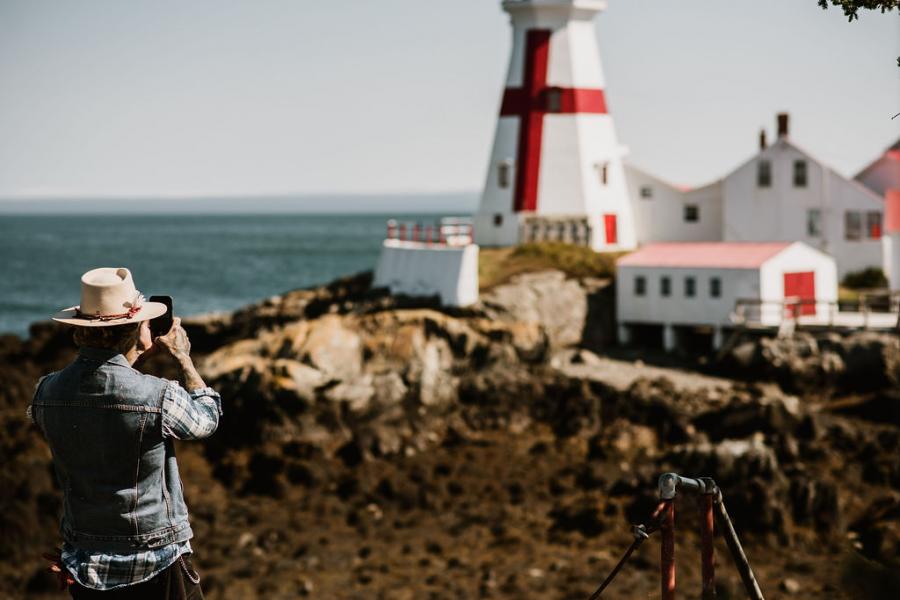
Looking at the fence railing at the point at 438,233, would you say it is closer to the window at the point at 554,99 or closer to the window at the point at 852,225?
the window at the point at 554,99

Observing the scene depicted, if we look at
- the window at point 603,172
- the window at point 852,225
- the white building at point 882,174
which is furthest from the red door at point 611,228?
the white building at point 882,174

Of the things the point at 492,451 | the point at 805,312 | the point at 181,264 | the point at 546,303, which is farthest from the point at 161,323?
the point at 181,264

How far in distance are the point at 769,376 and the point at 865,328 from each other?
8.87ft

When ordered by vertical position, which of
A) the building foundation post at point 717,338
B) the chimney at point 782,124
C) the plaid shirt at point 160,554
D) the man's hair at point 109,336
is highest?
the chimney at point 782,124

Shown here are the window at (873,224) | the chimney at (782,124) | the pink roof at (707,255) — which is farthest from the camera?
the chimney at (782,124)

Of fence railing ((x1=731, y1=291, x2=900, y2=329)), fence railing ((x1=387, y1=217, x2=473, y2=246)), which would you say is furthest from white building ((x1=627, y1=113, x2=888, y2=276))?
fence railing ((x1=387, y1=217, x2=473, y2=246))

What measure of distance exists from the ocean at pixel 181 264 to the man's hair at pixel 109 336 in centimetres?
5274

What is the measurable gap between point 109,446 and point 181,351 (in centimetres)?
50

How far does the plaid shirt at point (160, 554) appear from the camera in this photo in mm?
4848

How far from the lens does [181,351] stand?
5172mm

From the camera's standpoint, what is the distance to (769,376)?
1175 inches

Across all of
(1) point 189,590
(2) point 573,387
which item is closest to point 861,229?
(2) point 573,387

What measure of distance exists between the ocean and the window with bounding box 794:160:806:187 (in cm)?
3348

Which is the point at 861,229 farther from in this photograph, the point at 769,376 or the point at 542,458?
the point at 542,458
